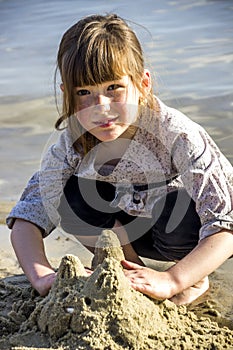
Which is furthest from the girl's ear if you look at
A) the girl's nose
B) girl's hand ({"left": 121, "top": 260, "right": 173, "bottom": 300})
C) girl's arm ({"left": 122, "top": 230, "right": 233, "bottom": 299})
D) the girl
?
girl's hand ({"left": 121, "top": 260, "right": 173, "bottom": 300})

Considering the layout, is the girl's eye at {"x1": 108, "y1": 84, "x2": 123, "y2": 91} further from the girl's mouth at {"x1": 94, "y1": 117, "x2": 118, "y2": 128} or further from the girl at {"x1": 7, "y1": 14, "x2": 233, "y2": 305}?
the girl's mouth at {"x1": 94, "y1": 117, "x2": 118, "y2": 128}

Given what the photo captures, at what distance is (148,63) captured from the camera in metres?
2.98

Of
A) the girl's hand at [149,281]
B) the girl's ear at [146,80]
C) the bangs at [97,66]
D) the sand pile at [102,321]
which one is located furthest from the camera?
the girl's ear at [146,80]

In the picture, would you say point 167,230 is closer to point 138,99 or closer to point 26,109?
point 138,99

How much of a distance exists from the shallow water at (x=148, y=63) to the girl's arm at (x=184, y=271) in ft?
2.55

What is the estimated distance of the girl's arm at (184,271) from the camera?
2387mm

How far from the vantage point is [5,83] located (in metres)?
6.07

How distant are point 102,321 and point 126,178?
0.86 metres

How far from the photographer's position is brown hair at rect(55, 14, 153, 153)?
262 centimetres

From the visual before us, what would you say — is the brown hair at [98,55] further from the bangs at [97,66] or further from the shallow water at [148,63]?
the shallow water at [148,63]

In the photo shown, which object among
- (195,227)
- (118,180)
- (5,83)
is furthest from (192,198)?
(5,83)

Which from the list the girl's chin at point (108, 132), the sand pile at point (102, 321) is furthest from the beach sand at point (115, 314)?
the girl's chin at point (108, 132)

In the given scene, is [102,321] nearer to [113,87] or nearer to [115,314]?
[115,314]

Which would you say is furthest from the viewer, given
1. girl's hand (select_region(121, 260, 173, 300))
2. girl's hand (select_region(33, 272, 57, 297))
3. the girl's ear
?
the girl's ear
